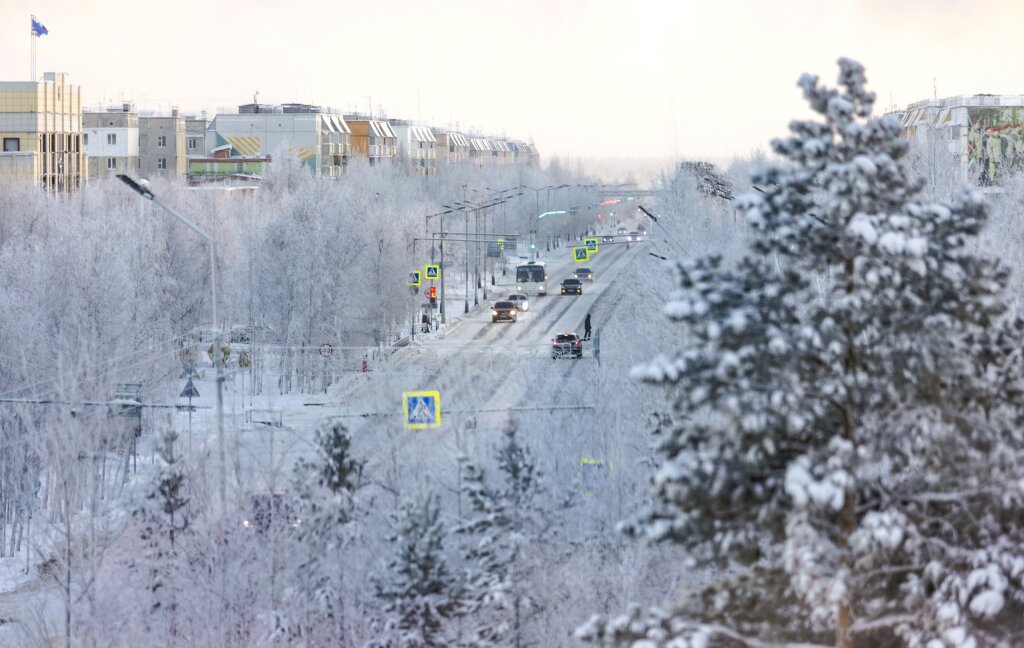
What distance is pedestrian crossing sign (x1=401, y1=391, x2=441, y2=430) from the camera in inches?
949

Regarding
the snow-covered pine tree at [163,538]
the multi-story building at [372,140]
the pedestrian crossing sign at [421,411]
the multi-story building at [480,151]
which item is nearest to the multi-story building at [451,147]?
the multi-story building at [480,151]

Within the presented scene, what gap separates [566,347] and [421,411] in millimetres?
15211

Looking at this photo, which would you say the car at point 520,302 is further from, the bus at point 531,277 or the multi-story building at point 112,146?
the multi-story building at point 112,146

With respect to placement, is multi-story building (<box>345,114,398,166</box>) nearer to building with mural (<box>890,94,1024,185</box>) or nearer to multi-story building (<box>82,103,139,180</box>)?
multi-story building (<box>82,103,139,180</box>)

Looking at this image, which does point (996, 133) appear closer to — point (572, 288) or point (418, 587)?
point (572, 288)

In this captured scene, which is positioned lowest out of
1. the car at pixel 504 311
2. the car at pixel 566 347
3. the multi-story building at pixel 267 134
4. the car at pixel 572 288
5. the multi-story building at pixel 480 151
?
the car at pixel 566 347

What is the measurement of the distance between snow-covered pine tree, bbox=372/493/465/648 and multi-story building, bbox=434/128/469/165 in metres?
112

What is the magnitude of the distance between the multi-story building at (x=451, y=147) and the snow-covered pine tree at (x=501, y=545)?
11061 centimetres

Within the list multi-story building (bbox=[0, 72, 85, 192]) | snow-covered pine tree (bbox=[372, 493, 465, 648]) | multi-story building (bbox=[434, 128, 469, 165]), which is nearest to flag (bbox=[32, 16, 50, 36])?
multi-story building (bbox=[0, 72, 85, 192])

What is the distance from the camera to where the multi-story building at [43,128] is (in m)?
58.0

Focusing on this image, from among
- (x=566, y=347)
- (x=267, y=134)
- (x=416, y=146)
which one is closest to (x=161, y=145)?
(x=267, y=134)

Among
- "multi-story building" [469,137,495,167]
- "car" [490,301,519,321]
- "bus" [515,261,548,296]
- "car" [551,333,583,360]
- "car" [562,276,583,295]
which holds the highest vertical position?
"multi-story building" [469,137,495,167]

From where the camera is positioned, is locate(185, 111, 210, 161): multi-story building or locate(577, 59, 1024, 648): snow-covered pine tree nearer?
locate(577, 59, 1024, 648): snow-covered pine tree

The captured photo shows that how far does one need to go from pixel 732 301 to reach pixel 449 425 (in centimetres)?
1850
